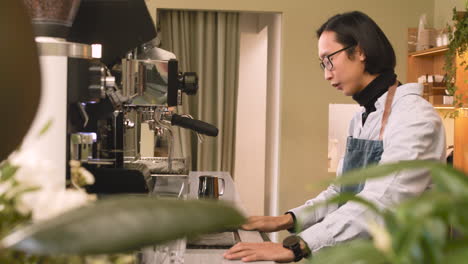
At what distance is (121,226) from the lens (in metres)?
0.42

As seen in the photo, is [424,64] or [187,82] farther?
[424,64]

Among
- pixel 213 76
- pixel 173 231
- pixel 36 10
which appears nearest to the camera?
pixel 173 231

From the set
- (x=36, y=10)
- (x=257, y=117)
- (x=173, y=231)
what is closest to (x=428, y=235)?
(x=173, y=231)

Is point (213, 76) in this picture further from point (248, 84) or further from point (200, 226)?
point (200, 226)

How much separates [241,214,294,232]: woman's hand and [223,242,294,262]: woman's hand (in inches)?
14.6

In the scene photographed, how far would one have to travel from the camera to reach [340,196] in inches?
18.5

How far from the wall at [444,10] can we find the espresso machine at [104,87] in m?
2.56

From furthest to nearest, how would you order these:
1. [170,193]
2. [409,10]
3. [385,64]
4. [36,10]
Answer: [409,10] < [170,193] < [385,64] < [36,10]

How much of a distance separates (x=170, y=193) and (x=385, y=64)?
1.03 meters

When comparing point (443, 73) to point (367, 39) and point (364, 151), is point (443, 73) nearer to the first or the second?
point (367, 39)

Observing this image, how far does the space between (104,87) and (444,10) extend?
3857 mm

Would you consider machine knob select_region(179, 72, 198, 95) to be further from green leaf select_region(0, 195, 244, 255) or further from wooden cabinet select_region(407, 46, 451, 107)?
green leaf select_region(0, 195, 244, 255)

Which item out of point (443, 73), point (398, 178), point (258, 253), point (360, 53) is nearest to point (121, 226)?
point (258, 253)

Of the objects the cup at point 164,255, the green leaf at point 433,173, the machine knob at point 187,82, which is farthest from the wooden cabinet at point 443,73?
the green leaf at point 433,173
